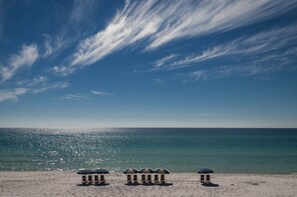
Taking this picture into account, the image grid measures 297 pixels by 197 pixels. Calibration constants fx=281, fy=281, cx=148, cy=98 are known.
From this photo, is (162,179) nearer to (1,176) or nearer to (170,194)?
(170,194)

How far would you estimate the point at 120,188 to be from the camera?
21.1 m

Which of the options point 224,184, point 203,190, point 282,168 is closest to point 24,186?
point 203,190

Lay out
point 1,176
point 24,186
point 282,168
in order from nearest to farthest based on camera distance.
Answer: point 24,186 → point 1,176 → point 282,168

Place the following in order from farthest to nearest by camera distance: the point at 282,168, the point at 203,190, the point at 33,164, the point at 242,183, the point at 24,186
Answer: the point at 33,164, the point at 282,168, the point at 242,183, the point at 24,186, the point at 203,190

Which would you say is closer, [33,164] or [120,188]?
[120,188]

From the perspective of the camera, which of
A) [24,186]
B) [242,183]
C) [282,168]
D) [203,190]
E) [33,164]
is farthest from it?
[33,164]

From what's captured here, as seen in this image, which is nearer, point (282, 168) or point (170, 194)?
point (170, 194)

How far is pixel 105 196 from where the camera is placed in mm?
18469

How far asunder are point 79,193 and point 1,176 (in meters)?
13.0

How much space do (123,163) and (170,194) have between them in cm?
2312

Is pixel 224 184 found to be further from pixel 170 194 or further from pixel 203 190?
pixel 170 194

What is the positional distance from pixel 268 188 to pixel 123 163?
23.7m

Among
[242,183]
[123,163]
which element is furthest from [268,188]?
[123,163]

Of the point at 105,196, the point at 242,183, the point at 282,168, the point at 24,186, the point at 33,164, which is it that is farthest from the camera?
the point at 33,164
